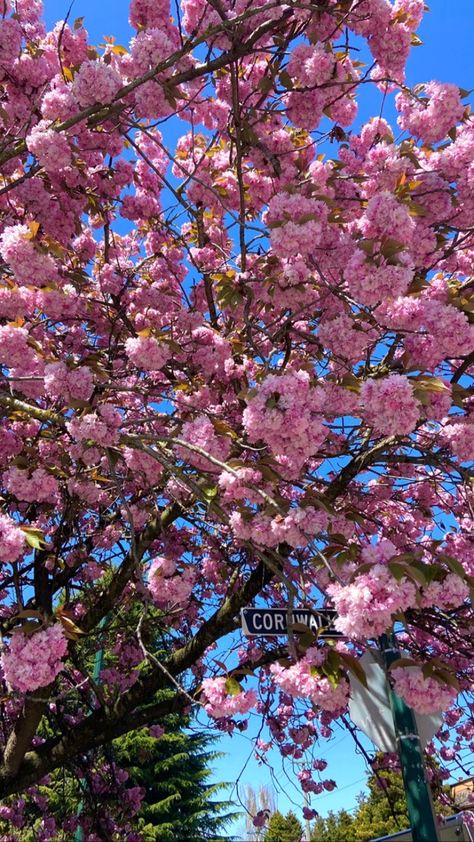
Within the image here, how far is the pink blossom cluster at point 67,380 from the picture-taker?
3.20 metres

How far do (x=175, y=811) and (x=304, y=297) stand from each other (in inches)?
734

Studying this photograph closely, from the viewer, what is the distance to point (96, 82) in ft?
10.3

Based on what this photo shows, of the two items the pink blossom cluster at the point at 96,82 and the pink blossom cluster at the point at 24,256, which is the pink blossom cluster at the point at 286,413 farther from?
the pink blossom cluster at the point at 96,82

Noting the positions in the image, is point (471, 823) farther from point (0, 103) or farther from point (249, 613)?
point (0, 103)

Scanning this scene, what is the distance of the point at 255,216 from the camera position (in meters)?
4.62

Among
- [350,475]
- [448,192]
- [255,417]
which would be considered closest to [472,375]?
[350,475]

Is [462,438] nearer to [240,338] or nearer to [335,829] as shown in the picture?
[240,338]

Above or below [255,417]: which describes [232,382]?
above

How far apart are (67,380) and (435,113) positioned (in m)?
2.39

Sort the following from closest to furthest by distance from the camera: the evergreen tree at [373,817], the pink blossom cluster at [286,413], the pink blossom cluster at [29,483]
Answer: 1. the pink blossom cluster at [286,413]
2. the pink blossom cluster at [29,483]
3. the evergreen tree at [373,817]

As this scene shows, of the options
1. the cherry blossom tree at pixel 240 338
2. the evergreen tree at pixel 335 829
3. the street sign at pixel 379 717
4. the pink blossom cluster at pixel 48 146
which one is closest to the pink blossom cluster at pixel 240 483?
the cherry blossom tree at pixel 240 338

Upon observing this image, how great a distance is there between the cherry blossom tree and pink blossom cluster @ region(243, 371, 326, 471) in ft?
0.05

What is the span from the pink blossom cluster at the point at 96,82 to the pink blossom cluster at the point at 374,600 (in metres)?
2.54

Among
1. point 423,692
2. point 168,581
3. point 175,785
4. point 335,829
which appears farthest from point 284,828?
point 423,692
